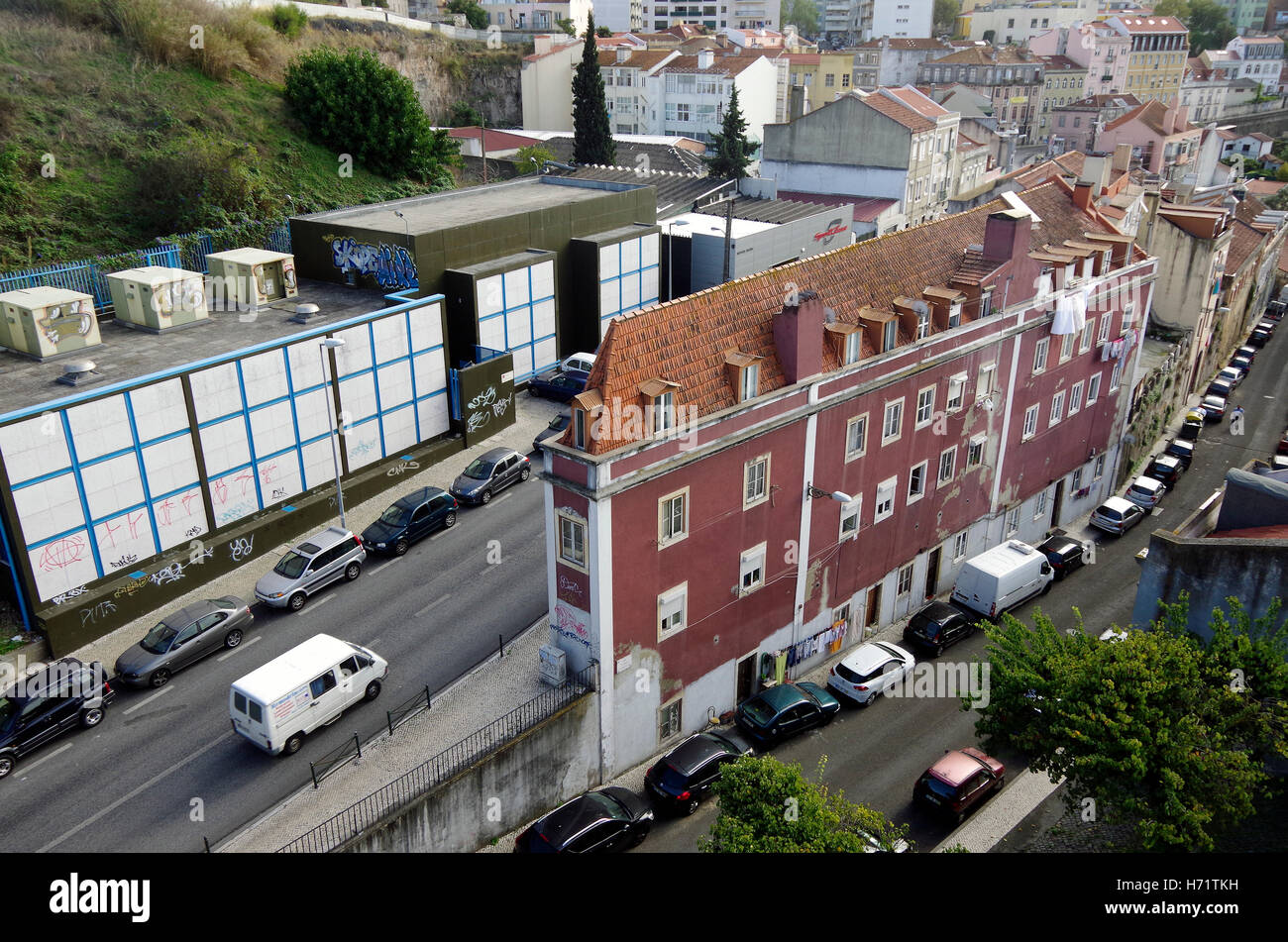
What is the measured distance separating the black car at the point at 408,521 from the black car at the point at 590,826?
500 inches

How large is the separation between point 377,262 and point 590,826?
2725cm

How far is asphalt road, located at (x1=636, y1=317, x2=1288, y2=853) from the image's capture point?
26453 mm

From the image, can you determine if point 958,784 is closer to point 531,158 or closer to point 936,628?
point 936,628

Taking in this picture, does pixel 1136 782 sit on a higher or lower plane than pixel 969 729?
higher

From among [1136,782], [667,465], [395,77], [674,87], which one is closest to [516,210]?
[395,77]

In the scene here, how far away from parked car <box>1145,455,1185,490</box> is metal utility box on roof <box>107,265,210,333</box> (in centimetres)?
4405

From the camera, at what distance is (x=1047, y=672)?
22.9 metres

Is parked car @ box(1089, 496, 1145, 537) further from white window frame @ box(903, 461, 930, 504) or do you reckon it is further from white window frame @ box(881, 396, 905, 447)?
white window frame @ box(881, 396, 905, 447)

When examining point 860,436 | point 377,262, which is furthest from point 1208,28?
point 860,436

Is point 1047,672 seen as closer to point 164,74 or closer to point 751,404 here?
point 751,404

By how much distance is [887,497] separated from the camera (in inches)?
1293

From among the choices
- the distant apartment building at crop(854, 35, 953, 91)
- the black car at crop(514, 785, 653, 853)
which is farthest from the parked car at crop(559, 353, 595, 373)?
the distant apartment building at crop(854, 35, 953, 91)

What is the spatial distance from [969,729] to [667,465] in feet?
45.6
